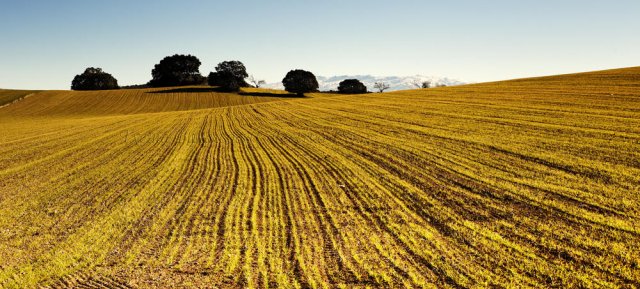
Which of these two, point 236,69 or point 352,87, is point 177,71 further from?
point 352,87

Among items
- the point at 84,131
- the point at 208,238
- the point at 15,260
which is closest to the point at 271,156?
the point at 208,238

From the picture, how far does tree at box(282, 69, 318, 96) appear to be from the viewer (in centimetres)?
8288

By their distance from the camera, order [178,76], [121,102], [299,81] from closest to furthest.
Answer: [121,102] < [299,81] < [178,76]

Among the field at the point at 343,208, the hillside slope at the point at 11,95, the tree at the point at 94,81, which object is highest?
the tree at the point at 94,81

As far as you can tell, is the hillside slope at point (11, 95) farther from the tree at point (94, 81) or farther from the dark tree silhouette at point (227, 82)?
the dark tree silhouette at point (227, 82)

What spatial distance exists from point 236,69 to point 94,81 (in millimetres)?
46175

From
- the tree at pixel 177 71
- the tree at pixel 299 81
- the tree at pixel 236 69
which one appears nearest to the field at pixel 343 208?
the tree at pixel 299 81

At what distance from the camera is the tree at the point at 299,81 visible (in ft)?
272

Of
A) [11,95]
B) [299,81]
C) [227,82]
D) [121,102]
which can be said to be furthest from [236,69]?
[11,95]

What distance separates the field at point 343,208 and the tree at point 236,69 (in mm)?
67029

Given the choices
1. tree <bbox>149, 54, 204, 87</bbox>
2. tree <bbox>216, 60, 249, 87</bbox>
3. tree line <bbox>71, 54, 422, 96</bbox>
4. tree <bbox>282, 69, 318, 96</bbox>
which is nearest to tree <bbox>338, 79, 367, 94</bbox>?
tree line <bbox>71, 54, 422, 96</bbox>

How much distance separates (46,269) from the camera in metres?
8.90

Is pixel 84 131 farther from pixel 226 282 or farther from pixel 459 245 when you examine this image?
pixel 459 245

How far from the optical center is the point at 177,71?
10594 centimetres
